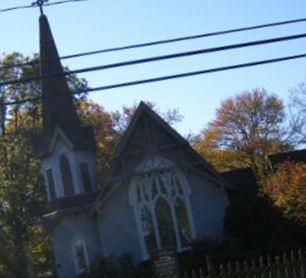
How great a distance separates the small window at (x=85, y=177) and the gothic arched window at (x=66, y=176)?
1.87 feet

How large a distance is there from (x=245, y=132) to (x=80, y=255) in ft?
97.7

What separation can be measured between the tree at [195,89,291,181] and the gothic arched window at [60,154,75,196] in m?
25.8

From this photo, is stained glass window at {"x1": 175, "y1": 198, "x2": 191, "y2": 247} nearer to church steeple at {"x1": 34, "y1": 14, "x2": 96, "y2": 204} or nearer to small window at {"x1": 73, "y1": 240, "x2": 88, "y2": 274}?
small window at {"x1": 73, "y1": 240, "x2": 88, "y2": 274}

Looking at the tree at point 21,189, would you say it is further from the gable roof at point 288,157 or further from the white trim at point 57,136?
the gable roof at point 288,157

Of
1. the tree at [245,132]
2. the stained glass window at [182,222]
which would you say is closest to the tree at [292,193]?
the stained glass window at [182,222]

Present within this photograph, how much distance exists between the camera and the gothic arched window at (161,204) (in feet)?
100

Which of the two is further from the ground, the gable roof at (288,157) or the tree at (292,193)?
the gable roof at (288,157)

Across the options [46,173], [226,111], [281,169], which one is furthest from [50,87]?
[226,111]

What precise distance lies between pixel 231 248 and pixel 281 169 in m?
4.49

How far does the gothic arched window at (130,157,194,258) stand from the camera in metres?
30.5

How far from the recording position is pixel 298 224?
28828mm

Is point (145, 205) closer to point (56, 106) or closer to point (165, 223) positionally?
point (165, 223)

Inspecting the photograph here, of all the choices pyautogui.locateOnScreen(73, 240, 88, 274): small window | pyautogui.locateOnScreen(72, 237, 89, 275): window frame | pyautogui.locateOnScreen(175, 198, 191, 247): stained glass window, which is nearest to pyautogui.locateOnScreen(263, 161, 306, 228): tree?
pyautogui.locateOnScreen(175, 198, 191, 247): stained glass window

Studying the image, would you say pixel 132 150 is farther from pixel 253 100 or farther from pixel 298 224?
pixel 253 100
